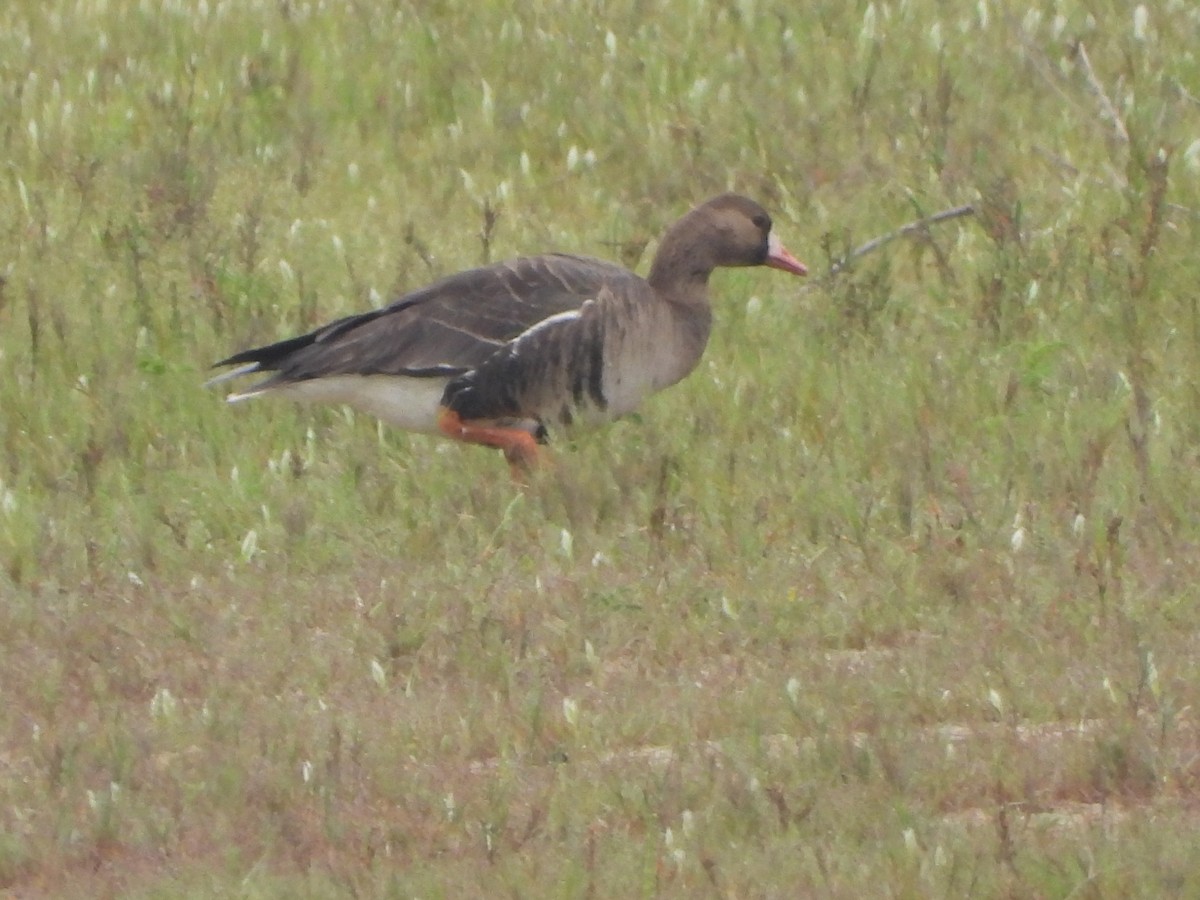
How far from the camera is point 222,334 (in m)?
10.3

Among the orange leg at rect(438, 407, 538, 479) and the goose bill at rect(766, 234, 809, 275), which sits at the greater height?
the goose bill at rect(766, 234, 809, 275)

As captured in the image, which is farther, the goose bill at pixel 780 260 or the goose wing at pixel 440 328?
the goose bill at pixel 780 260

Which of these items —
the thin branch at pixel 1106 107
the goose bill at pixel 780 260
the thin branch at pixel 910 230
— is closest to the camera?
the goose bill at pixel 780 260

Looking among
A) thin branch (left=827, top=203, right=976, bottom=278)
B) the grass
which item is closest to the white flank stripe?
the grass

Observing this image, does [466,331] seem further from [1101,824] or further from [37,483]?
[1101,824]

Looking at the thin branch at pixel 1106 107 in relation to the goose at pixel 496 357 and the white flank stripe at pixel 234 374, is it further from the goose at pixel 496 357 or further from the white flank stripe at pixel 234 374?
the white flank stripe at pixel 234 374

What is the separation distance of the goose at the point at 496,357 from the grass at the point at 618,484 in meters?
0.18

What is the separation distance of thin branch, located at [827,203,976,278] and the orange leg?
2005 millimetres

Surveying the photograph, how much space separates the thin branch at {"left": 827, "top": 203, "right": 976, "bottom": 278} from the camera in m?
10.5

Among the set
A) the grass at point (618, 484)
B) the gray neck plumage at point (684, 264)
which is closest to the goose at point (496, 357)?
the grass at point (618, 484)

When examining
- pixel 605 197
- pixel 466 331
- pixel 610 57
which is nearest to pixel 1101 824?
pixel 466 331

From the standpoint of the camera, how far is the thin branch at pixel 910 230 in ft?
34.5

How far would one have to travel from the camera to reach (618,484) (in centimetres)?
819

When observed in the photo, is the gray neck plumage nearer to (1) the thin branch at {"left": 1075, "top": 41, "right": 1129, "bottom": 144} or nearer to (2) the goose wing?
(2) the goose wing
